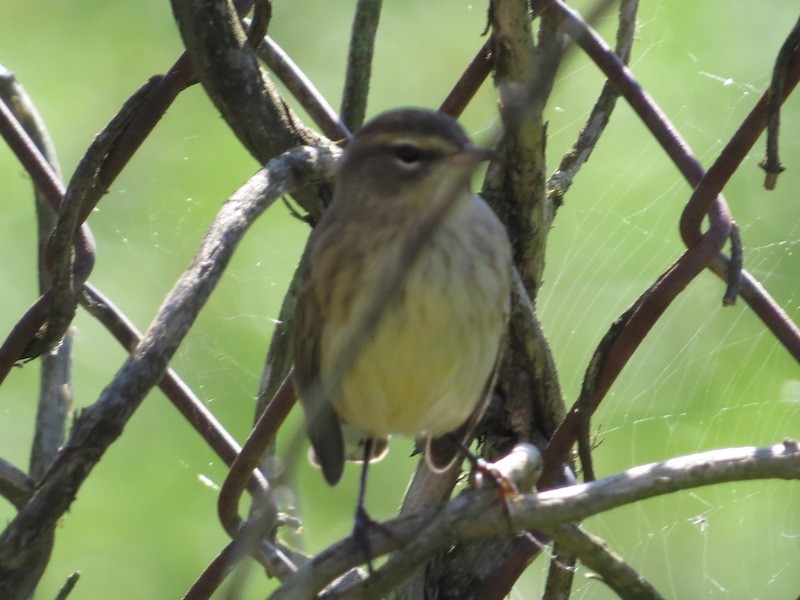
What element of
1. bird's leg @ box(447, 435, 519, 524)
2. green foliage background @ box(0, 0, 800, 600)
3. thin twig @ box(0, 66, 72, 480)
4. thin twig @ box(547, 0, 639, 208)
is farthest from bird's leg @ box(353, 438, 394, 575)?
thin twig @ box(547, 0, 639, 208)

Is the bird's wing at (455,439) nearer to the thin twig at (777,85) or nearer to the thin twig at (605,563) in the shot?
the thin twig at (605,563)

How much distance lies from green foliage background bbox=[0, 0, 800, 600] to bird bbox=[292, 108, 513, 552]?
62cm

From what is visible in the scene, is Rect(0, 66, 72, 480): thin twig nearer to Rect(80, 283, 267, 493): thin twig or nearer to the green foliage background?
Rect(80, 283, 267, 493): thin twig

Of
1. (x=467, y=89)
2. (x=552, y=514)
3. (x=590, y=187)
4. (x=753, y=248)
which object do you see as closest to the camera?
(x=552, y=514)

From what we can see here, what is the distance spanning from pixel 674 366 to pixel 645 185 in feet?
2.36

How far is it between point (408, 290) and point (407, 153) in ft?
1.00

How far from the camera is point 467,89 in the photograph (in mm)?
2133

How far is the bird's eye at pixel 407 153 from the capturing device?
2.25 m

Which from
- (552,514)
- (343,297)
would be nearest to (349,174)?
(343,297)

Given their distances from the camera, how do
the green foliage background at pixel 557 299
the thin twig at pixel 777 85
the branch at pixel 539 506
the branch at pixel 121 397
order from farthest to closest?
the green foliage background at pixel 557 299 → the thin twig at pixel 777 85 → the branch at pixel 539 506 → the branch at pixel 121 397

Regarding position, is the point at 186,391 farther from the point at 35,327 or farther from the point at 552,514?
the point at 552,514

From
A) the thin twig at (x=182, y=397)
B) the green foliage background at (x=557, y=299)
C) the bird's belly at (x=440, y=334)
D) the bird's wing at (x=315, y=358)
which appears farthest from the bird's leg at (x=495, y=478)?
the green foliage background at (x=557, y=299)

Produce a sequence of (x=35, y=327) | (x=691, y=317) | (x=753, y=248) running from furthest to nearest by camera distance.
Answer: (x=691, y=317) → (x=753, y=248) → (x=35, y=327)

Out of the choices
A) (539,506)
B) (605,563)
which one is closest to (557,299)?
(605,563)
